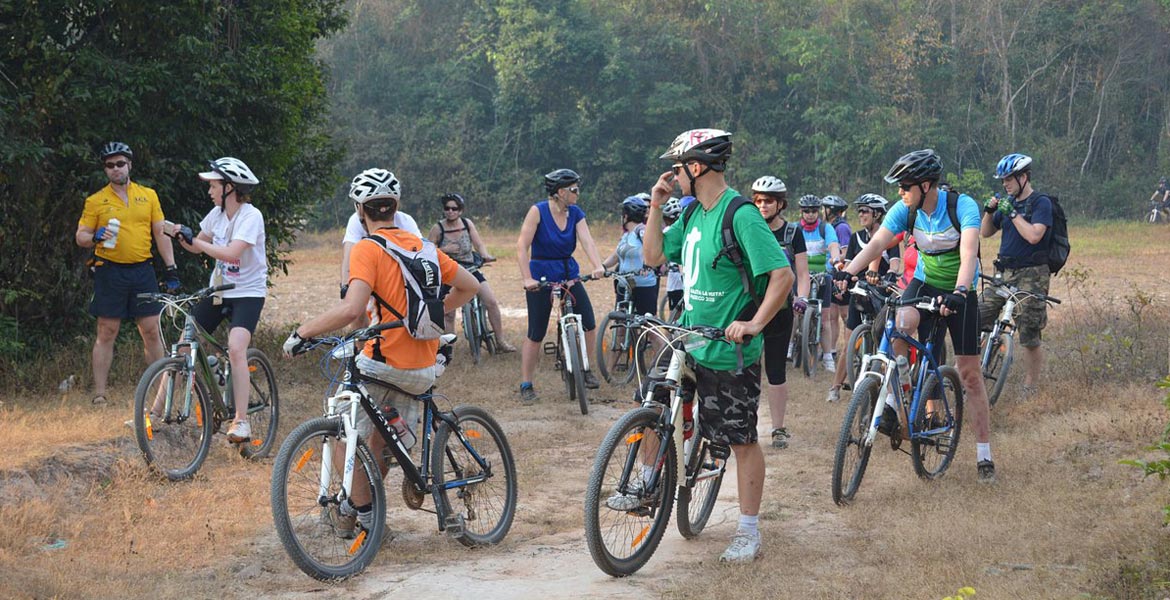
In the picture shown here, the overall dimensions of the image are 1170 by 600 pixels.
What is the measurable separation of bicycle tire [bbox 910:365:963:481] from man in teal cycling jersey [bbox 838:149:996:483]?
103mm

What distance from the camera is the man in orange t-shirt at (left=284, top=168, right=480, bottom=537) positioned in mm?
5977

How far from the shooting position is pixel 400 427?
6.25 meters

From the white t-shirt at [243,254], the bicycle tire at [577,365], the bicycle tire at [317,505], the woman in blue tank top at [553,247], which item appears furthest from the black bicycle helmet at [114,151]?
the bicycle tire at [317,505]

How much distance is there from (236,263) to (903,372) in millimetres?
4510

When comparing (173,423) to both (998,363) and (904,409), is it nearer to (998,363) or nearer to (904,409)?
(904,409)

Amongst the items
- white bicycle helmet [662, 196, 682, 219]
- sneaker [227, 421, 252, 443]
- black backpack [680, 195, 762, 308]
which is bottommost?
sneaker [227, 421, 252, 443]

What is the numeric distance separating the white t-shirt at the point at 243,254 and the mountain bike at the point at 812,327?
5946mm

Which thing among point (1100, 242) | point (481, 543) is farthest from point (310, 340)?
point (1100, 242)

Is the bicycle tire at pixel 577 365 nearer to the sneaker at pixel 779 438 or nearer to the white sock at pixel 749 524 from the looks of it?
the sneaker at pixel 779 438

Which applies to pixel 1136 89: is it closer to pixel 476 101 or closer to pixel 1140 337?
pixel 476 101

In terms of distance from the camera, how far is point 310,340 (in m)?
5.71

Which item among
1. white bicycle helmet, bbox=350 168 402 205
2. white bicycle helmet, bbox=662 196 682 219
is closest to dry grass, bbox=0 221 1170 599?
white bicycle helmet, bbox=350 168 402 205

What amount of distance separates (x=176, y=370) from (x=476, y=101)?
125 feet

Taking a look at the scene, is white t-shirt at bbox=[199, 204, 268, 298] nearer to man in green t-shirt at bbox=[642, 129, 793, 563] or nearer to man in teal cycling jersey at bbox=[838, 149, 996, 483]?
man in green t-shirt at bbox=[642, 129, 793, 563]
